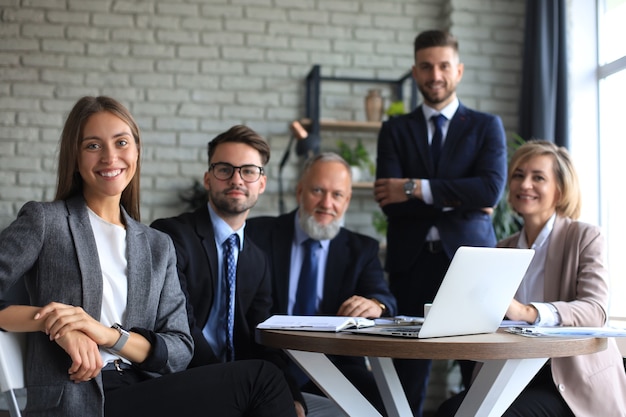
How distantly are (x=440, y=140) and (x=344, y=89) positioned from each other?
186 centimetres

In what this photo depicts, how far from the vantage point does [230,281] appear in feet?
7.66

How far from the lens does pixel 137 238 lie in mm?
1900

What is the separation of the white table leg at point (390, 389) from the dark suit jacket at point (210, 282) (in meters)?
0.26

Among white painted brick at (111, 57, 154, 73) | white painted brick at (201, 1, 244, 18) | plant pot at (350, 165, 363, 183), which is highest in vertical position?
white painted brick at (201, 1, 244, 18)

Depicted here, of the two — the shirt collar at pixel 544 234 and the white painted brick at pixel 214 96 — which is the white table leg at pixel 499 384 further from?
the white painted brick at pixel 214 96

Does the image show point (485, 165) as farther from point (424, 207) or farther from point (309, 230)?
point (309, 230)

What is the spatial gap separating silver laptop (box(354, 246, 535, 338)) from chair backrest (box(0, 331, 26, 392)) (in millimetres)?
740

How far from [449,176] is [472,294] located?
4.10 ft

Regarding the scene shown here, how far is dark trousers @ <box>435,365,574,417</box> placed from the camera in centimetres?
207

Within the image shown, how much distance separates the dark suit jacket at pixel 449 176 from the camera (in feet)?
9.30

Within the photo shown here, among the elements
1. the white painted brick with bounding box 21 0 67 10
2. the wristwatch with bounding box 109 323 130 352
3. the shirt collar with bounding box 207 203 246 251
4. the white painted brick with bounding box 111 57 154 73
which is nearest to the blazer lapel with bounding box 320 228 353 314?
the shirt collar with bounding box 207 203 246 251

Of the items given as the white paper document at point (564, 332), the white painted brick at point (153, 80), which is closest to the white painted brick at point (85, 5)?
the white painted brick at point (153, 80)

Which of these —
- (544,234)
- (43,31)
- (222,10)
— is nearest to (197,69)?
(222,10)

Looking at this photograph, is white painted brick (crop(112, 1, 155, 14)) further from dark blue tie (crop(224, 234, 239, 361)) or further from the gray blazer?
the gray blazer
